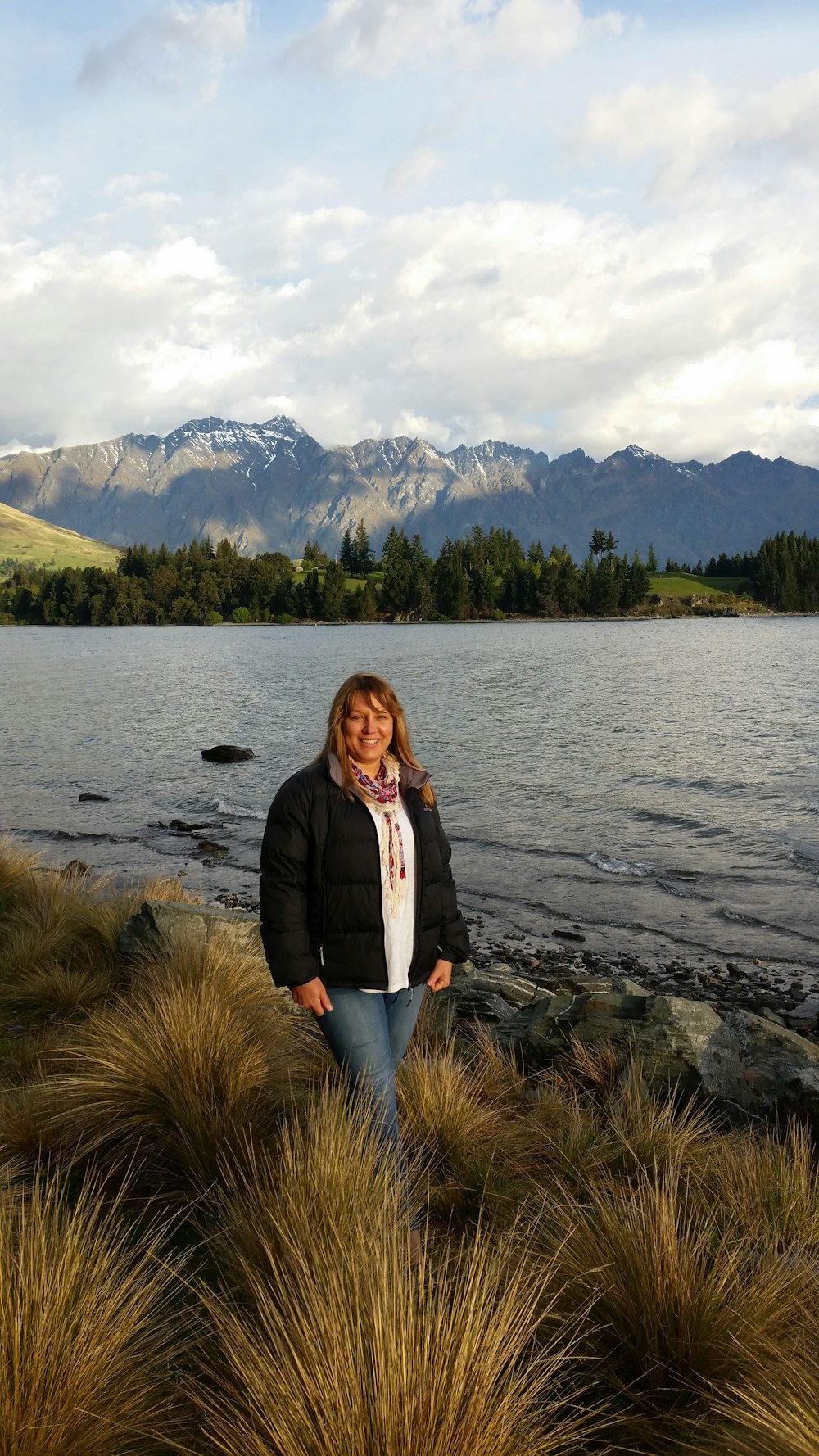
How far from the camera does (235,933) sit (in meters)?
9.13

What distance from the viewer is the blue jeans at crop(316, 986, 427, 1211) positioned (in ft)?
15.6

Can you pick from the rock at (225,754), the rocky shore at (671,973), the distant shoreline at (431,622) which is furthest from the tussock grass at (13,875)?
the distant shoreline at (431,622)

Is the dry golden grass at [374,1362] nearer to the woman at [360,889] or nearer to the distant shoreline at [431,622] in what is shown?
the woman at [360,889]

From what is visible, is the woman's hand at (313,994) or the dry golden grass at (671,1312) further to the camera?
the woman's hand at (313,994)

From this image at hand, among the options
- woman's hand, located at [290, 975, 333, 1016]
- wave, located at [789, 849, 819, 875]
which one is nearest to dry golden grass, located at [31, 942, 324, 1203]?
woman's hand, located at [290, 975, 333, 1016]

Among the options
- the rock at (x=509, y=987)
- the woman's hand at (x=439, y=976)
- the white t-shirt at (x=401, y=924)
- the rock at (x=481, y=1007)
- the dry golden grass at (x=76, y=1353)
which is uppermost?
the white t-shirt at (x=401, y=924)

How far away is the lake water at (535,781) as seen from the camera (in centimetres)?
1582

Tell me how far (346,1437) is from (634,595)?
615 ft

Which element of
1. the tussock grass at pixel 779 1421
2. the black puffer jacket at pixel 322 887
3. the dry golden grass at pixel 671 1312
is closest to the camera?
the tussock grass at pixel 779 1421

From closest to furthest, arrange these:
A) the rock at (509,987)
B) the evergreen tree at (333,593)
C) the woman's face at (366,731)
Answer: the woman's face at (366,731) < the rock at (509,987) < the evergreen tree at (333,593)

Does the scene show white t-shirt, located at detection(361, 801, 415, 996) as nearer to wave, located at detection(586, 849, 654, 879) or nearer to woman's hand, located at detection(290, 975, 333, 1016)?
woman's hand, located at detection(290, 975, 333, 1016)

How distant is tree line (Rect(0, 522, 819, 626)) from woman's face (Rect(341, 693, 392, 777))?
17802cm

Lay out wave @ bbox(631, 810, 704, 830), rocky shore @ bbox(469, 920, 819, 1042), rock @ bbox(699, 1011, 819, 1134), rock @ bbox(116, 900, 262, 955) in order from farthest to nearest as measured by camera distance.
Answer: wave @ bbox(631, 810, 704, 830) < rocky shore @ bbox(469, 920, 819, 1042) < rock @ bbox(116, 900, 262, 955) < rock @ bbox(699, 1011, 819, 1134)

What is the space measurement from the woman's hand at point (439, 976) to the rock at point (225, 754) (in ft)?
90.9
